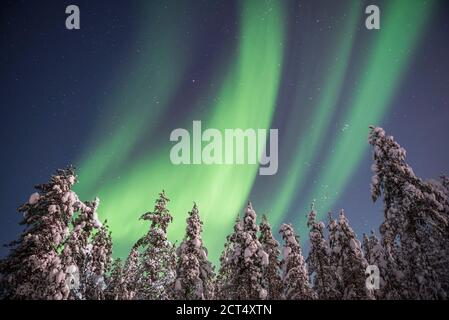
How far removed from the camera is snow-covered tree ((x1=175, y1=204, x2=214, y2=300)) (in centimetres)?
2328

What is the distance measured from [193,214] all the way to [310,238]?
1159 centimetres

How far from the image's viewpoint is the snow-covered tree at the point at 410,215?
60.6 feet

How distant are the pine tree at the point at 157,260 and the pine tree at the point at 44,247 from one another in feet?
27.5

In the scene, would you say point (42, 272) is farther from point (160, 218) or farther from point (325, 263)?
point (325, 263)

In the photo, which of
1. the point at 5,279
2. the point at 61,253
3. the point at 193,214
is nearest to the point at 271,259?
the point at 193,214

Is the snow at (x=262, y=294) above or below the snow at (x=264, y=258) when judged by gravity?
below

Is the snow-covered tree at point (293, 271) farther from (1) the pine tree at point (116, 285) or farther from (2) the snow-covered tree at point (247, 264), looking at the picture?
(1) the pine tree at point (116, 285)

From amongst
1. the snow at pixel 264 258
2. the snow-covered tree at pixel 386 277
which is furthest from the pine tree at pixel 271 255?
the snow-covered tree at pixel 386 277

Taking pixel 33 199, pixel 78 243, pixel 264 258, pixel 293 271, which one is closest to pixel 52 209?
pixel 33 199

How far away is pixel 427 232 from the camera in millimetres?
19109

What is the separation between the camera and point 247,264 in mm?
24656
